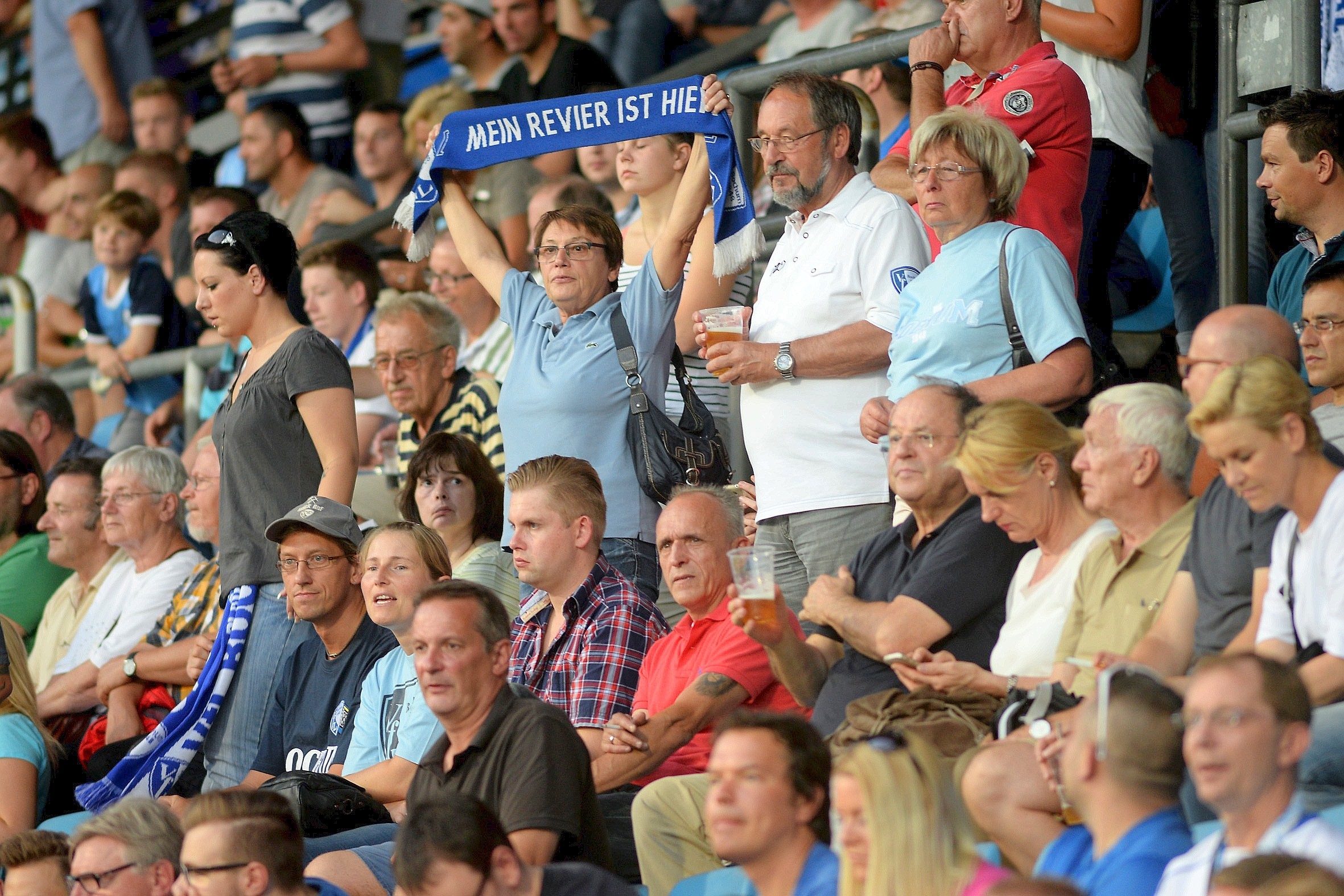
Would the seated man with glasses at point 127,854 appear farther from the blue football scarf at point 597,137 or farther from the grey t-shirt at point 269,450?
the blue football scarf at point 597,137

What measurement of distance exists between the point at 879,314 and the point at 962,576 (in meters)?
0.93

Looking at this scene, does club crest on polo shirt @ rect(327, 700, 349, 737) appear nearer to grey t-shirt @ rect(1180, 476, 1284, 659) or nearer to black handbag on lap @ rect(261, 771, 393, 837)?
black handbag on lap @ rect(261, 771, 393, 837)

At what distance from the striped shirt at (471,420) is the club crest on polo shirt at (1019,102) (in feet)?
6.88

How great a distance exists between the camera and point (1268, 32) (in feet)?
16.7

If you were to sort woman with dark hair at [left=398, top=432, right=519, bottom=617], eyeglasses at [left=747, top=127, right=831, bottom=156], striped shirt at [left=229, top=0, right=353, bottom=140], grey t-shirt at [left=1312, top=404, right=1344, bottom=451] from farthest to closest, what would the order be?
striped shirt at [left=229, top=0, right=353, bottom=140] → woman with dark hair at [left=398, top=432, right=519, bottom=617] → eyeglasses at [left=747, top=127, right=831, bottom=156] → grey t-shirt at [left=1312, top=404, right=1344, bottom=451]

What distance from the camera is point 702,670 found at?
176 inches

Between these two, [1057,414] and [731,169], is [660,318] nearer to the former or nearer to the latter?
[731,169]

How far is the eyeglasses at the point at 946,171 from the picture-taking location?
4.43 meters

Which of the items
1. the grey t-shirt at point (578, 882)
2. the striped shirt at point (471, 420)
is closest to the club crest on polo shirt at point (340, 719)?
the striped shirt at point (471, 420)

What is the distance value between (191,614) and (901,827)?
373 cm

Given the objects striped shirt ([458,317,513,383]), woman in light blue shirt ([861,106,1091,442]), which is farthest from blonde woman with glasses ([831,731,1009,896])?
striped shirt ([458,317,513,383])

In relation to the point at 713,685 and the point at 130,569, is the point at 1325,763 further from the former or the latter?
the point at 130,569

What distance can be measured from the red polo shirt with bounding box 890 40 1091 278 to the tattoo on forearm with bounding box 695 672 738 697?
54.8 inches

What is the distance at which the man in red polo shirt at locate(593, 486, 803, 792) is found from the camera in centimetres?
436
